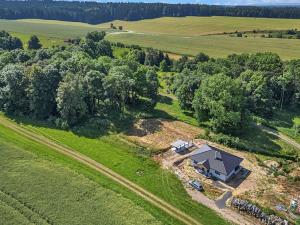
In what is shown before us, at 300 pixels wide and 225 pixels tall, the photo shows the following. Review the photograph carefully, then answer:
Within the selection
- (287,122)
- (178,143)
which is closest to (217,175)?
(178,143)

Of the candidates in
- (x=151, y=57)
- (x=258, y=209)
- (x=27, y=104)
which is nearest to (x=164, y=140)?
(x=258, y=209)

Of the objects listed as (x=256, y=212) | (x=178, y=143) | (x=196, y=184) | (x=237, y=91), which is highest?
(x=237, y=91)

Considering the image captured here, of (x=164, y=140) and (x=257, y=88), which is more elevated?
(x=257, y=88)

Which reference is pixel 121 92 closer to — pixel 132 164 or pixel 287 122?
pixel 132 164

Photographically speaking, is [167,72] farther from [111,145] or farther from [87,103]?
[111,145]

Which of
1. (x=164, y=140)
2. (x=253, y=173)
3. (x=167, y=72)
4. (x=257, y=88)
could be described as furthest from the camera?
(x=167, y=72)

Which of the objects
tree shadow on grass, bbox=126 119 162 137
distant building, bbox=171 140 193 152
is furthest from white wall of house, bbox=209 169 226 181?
tree shadow on grass, bbox=126 119 162 137
